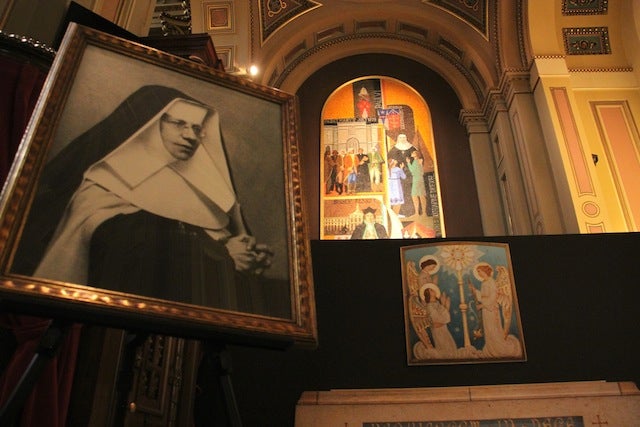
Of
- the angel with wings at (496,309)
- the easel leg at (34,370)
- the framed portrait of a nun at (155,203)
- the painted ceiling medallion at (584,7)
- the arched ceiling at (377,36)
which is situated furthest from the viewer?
the arched ceiling at (377,36)

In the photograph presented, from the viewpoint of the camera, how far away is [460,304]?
365cm

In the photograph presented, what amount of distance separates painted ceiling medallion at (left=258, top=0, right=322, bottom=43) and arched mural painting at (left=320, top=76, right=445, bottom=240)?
1291 mm

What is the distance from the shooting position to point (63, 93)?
1592 mm

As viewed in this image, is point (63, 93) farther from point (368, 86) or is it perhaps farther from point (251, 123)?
point (368, 86)

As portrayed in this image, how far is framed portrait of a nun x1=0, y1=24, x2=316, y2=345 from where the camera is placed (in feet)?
4.32

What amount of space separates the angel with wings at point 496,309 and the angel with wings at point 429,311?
23 centimetres

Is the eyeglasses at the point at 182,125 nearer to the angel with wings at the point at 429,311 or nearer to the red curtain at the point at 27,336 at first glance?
the red curtain at the point at 27,336

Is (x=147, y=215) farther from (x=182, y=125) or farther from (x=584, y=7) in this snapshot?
(x=584, y=7)

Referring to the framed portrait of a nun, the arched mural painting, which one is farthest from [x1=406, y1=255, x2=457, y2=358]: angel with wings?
the arched mural painting

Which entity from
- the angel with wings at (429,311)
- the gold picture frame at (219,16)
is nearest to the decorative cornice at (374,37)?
the gold picture frame at (219,16)

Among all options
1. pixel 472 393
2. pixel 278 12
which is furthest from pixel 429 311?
pixel 278 12

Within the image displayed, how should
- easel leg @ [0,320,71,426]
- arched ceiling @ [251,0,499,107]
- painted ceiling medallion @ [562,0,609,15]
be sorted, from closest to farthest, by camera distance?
easel leg @ [0,320,71,426] → painted ceiling medallion @ [562,0,609,15] → arched ceiling @ [251,0,499,107]

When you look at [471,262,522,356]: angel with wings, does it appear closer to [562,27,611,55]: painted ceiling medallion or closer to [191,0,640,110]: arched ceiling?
[191,0,640,110]: arched ceiling

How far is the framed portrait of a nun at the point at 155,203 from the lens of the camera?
1.32 metres
